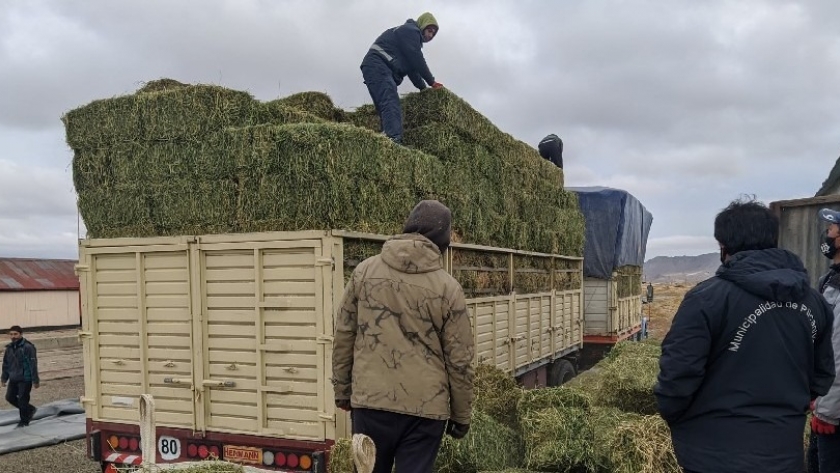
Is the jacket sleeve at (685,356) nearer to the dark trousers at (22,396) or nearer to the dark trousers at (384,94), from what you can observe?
the dark trousers at (384,94)

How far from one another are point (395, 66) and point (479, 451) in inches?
182

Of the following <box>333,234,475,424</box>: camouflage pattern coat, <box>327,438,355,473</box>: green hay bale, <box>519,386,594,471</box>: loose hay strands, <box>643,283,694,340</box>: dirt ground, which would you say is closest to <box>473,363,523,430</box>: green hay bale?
<box>519,386,594,471</box>: loose hay strands

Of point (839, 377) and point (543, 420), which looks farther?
point (543, 420)

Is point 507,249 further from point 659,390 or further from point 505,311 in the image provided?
point 659,390

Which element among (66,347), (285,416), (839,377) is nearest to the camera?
(839,377)

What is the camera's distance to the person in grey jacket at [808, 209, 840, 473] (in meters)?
3.63

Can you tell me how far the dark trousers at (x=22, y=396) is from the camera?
32.0ft

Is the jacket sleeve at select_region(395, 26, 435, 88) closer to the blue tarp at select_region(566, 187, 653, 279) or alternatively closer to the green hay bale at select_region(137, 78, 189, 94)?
the green hay bale at select_region(137, 78, 189, 94)

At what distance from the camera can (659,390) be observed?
2.85m

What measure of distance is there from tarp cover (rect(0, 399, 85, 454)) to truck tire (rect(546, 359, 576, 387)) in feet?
23.0

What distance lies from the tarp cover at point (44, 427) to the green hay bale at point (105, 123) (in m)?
4.87

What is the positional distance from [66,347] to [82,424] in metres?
15.1

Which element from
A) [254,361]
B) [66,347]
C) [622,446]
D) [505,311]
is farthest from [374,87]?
[66,347]

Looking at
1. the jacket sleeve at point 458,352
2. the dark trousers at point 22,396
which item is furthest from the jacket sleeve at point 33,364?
the jacket sleeve at point 458,352
